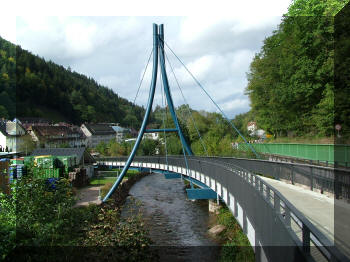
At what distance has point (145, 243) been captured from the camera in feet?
40.1

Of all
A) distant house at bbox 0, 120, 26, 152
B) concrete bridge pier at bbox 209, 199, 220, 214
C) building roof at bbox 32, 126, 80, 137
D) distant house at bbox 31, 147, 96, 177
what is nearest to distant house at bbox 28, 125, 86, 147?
building roof at bbox 32, 126, 80, 137

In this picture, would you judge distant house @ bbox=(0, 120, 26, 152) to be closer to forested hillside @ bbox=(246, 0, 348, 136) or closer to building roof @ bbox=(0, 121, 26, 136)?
building roof @ bbox=(0, 121, 26, 136)

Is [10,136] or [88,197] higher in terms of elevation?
[10,136]

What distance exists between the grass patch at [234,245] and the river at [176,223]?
30.7 inches

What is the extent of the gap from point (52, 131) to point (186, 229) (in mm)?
85093

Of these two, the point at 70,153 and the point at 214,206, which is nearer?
the point at 214,206

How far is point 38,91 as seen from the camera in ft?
493

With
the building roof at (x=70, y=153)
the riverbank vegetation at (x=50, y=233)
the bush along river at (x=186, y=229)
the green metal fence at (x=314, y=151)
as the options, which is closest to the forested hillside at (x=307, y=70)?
the green metal fence at (x=314, y=151)

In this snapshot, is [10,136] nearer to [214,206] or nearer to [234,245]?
[214,206]

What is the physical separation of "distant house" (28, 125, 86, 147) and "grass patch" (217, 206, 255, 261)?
66.7 meters

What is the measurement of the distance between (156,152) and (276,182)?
5841cm

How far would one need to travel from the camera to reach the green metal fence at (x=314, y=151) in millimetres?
20969

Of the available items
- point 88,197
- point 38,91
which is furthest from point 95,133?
point 88,197

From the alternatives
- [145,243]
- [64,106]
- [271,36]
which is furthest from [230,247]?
[64,106]
